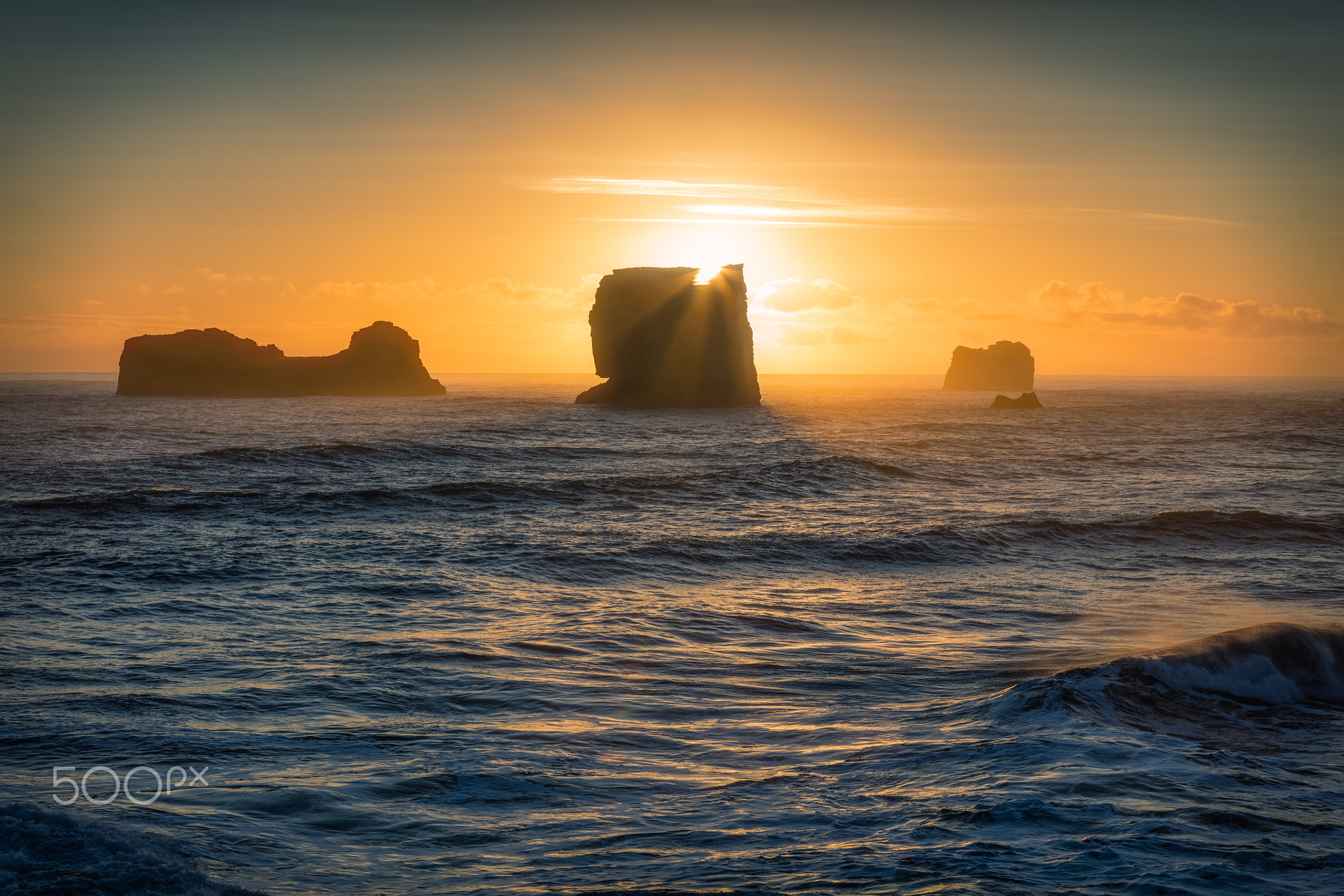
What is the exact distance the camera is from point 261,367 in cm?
12662

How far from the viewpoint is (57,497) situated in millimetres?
21797

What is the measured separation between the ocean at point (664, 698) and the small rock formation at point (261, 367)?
4461 inches

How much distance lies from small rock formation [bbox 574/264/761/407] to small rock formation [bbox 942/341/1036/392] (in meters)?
108

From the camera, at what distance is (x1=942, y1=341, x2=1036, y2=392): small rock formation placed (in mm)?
182500

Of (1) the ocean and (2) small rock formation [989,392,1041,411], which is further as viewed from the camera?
(2) small rock formation [989,392,1041,411]

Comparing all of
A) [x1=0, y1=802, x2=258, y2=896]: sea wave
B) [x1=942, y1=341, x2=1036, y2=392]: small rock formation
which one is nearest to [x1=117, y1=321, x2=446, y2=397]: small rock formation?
[x1=942, y1=341, x2=1036, y2=392]: small rock formation

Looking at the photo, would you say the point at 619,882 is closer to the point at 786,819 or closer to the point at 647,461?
the point at 786,819

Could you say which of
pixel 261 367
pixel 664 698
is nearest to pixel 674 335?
pixel 261 367

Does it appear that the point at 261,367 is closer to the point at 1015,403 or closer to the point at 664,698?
the point at 1015,403

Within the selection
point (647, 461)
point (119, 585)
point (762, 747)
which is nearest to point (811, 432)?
point (647, 461)

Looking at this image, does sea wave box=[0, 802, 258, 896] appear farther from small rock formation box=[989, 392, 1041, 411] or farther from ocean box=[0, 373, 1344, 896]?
small rock formation box=[989, 392, 1041, 411]
